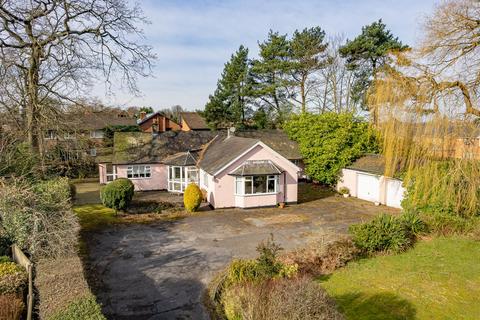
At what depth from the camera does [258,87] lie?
41062 mm

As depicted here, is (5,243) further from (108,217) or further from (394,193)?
(394,193)

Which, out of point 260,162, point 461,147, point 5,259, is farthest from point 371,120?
point 5,259

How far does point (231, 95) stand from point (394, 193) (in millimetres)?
24485

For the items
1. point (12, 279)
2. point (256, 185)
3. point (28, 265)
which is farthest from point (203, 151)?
point (12, 279)

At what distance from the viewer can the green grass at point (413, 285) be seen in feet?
30.5

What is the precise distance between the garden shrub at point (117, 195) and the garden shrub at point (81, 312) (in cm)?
1338

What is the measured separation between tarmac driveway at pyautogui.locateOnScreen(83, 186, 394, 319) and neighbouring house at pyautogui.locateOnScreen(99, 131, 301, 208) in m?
1.30

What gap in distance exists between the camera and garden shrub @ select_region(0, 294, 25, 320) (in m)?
7.12

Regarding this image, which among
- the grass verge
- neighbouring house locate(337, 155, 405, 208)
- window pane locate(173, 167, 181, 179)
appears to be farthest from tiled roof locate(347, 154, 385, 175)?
window pane locate(173, 167, 181, 179)

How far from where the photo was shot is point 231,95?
4122 centimetres

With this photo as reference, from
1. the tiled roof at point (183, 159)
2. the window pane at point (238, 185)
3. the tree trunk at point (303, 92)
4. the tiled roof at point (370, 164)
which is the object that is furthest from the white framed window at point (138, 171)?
the tree trunk at point (303, 92)

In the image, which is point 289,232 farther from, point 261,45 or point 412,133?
point 261,45

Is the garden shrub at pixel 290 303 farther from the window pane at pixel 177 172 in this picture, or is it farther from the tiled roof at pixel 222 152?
the window pane at pixel 177 172

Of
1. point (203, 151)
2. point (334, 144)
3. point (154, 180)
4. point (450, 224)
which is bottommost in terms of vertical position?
point (450, 224)
